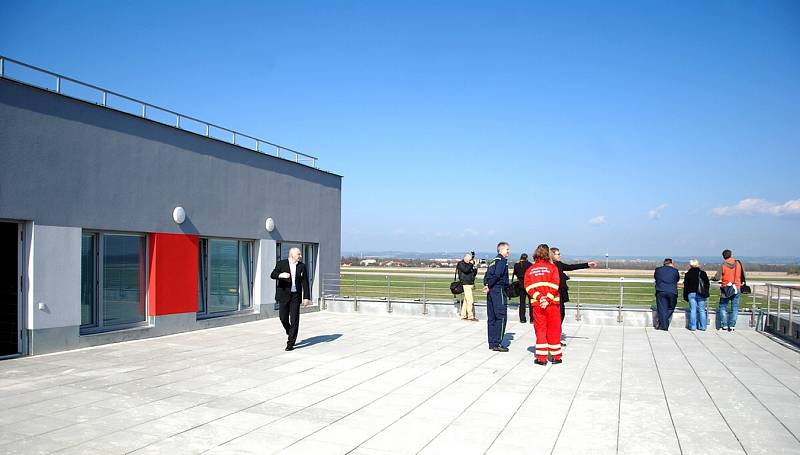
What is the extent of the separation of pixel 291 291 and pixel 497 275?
3.57m

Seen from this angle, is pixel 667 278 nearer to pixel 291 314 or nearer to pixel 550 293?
pixel 550 293

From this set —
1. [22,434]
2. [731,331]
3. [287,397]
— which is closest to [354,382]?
[287,397]

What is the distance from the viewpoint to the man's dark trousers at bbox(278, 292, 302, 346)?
10.3 meters

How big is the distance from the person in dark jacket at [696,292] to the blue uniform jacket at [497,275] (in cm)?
571

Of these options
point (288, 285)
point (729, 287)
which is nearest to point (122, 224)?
point (288, 285)

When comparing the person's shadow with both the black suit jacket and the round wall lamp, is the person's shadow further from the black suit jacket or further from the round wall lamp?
the round wall lamp

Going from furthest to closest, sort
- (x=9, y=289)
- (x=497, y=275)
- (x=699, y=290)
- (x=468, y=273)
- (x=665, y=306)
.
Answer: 1. (x=468, y=273)
2. (x=665, y=306)
3. (x=699, y=290)
4. (x=497, y=275)
5. (x=9, y=289)

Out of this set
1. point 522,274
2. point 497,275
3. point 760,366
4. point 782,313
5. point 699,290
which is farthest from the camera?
point 522,274

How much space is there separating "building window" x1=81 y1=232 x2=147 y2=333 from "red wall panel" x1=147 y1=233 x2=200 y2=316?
24cm

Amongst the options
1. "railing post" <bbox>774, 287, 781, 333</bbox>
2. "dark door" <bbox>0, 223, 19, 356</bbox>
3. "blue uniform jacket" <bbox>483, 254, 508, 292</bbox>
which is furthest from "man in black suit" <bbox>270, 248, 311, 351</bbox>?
"railing post" <bbox>774, 287, 781, 333</bbox>

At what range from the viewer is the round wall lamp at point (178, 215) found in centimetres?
1244

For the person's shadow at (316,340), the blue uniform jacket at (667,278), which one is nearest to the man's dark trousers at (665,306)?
the blue uniform jacket at (667,278)

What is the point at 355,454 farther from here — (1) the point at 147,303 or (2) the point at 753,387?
(1) the point at 147,303

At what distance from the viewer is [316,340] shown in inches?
462
